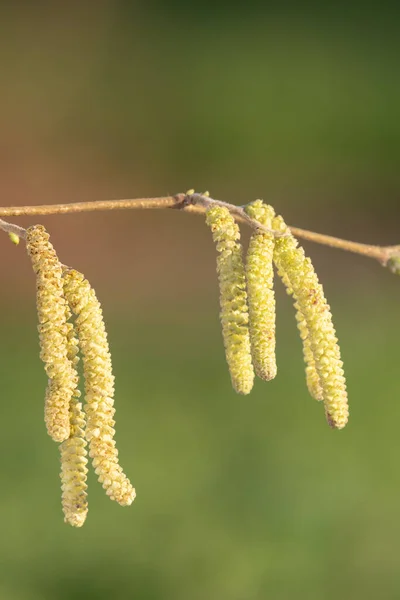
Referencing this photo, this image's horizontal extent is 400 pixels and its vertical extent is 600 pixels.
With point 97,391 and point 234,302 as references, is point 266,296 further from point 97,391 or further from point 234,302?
point 97,391

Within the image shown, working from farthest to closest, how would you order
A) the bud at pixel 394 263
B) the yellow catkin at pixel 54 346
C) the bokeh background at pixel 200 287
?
the bokeh background at pixel 200 287 < the bud at pixel 394 263 < the yellow catkin at pixel 54 346

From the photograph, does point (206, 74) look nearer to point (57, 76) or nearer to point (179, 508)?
point (57, 76)

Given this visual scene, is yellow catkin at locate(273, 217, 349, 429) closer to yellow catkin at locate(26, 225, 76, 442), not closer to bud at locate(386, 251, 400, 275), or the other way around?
bud at locate(386, 251, 400, 275)

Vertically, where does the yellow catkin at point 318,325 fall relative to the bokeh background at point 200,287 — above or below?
below

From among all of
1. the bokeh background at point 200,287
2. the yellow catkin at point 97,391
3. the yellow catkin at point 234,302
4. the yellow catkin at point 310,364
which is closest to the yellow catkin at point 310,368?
the yellow catkin at point 310,364

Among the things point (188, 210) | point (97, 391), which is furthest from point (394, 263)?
point (97, 391)

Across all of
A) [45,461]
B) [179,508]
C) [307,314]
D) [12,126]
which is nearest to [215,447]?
[179,508]

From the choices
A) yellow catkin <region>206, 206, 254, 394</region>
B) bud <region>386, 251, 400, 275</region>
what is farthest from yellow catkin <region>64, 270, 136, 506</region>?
bud <region>386, 251, 400, 275</region>

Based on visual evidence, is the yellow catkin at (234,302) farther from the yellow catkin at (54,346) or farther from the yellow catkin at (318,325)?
the yellow catkin at (54,346)
